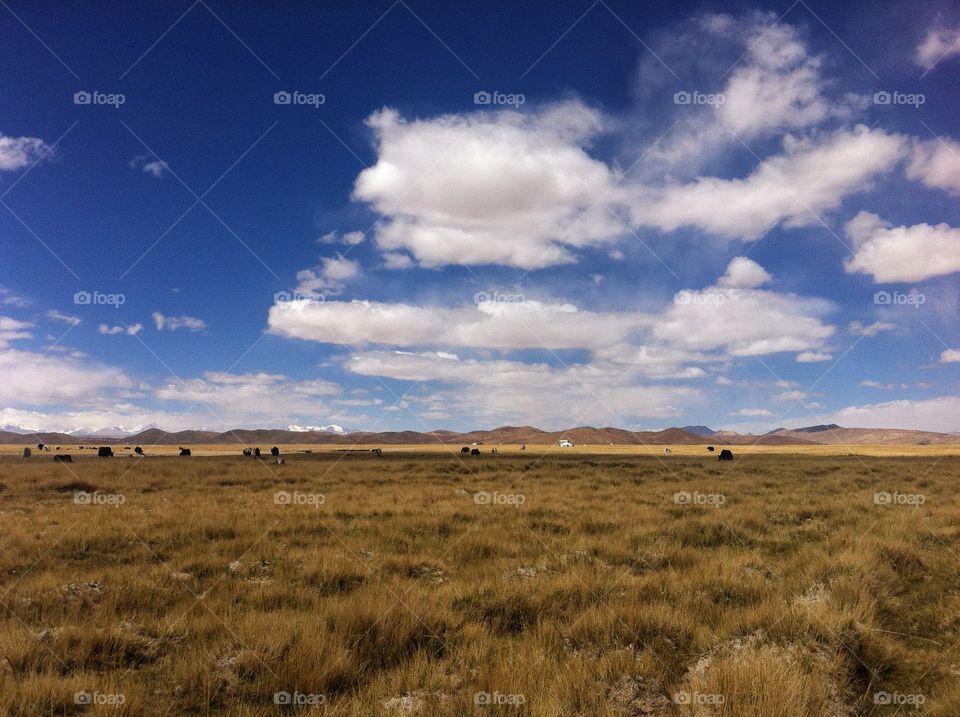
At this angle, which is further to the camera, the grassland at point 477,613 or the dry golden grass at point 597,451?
the dry golden grass at point 597,451

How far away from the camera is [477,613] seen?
7113mm

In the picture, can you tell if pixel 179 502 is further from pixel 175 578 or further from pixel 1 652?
pixel 1 652

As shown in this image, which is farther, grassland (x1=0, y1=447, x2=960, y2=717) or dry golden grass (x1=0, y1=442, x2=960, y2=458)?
dry golden grass (x1=0, y1=442, x2=960, y2=458)

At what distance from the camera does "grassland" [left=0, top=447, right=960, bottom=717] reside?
4.88m

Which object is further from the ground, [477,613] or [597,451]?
[477,613]

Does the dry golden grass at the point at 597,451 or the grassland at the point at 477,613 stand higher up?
the grassland at the point at 477,613

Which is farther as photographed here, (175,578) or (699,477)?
(699,477)

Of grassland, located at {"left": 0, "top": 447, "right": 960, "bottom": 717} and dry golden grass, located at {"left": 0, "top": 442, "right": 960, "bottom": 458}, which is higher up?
grassland, located at {"left": 0, "top": 447, "right": 960, "bottom": 717}

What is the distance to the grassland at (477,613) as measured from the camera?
4.88m

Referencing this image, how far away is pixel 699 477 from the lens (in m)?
29.5

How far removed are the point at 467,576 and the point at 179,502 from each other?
1380 centimetres

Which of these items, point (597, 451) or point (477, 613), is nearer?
point (477, 613)

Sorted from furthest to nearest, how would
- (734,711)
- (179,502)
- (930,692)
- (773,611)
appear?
(179,502) → (773,611) → (930,692) → (734,711)

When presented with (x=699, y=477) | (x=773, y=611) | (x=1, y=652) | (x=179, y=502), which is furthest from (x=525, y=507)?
(x=699, y=477)
